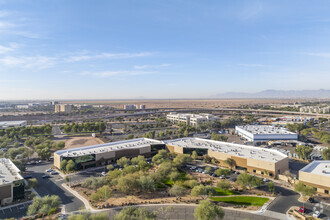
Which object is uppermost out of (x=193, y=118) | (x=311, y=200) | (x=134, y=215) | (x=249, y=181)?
(x=193, y=118)

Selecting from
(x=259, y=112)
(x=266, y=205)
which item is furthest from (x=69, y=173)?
(x=259, y=112)

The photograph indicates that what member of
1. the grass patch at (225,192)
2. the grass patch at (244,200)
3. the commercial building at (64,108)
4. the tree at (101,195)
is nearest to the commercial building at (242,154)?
the grass patch at (244,200)

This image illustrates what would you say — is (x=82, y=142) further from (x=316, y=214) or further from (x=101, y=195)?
Answer: (x=316, y=214)

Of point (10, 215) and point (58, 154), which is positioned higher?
point (58, 154)

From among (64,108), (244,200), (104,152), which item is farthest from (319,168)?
(64,108)

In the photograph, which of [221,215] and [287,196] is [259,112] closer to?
[287,196]

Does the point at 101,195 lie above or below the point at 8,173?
below

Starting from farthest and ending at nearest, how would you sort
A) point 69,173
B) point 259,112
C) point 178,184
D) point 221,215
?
1. point 259,112
2. point 69,173
3. point 178,184
4. point 221,215
